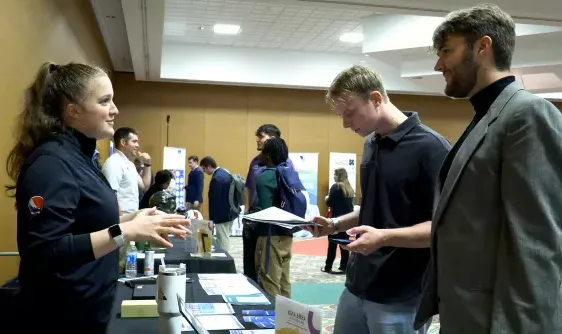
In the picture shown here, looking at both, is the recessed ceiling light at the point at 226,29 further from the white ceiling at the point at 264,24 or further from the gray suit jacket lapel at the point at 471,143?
the gray suit jacket lapel at the point at 471,143

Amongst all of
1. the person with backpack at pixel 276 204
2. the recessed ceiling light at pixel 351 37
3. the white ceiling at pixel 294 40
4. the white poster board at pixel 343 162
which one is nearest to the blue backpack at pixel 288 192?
the person with backpack at pixel 276 204

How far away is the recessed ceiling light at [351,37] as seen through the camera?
9.00 metres

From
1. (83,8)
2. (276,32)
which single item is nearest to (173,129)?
(276,32)

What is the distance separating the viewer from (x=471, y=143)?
1.13 meters

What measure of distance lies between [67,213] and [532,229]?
1172 mm

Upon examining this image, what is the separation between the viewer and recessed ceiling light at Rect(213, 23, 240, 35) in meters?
8.59

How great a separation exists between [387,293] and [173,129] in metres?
9.87

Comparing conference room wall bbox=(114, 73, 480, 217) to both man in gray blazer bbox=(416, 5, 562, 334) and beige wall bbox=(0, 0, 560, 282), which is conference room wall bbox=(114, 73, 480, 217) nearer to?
beige wall bbox=(0, 0, 560, 282)

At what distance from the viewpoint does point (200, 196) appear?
28.1 feet

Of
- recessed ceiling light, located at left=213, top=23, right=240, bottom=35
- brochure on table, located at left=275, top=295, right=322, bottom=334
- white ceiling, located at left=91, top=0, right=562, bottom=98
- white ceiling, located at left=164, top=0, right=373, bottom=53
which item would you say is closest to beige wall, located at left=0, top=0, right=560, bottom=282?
white ceiling, located at left=91, top=0, right=562, bottom=98

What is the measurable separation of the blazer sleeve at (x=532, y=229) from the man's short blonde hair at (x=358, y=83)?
702mm

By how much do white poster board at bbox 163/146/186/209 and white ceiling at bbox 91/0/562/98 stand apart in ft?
4.82

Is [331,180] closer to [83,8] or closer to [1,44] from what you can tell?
[83,8]

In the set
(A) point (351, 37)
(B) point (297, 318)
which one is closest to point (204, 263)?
(B) point (297, 318)
